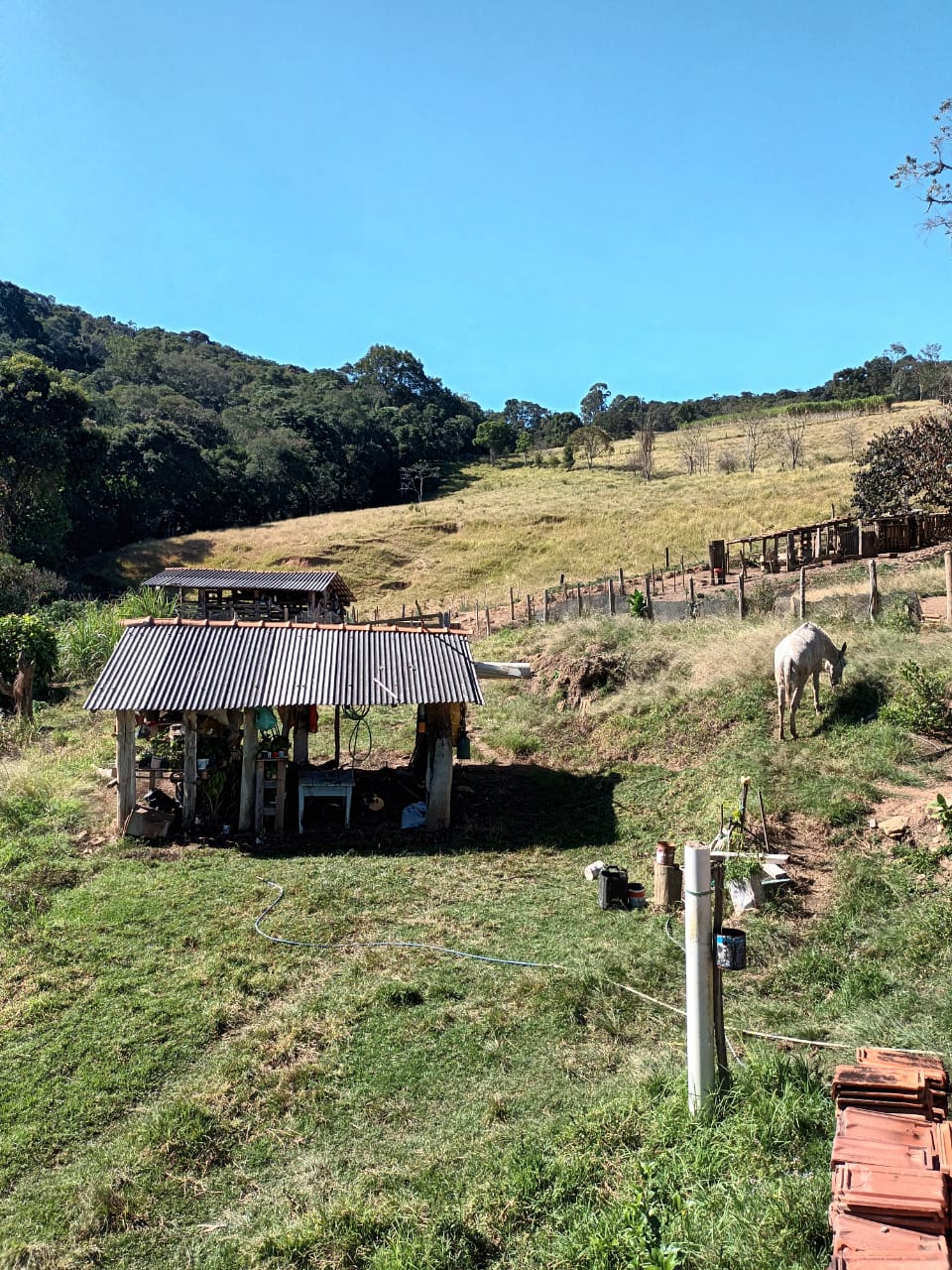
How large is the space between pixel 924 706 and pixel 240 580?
870 inches

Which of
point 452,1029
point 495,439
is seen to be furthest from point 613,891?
point 495,439

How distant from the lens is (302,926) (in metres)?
8.48

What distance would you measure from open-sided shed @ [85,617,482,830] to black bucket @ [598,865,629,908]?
346cm

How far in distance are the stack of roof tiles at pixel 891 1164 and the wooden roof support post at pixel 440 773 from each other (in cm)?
798

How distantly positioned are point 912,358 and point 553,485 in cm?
4520

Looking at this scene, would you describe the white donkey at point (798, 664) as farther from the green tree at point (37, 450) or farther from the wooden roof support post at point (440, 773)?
the green tree at point (37, 450)

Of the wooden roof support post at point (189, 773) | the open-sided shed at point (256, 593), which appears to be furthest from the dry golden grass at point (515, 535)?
the wooden roof support post at point (189, 773)

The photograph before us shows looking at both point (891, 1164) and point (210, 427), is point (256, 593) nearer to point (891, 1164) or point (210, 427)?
point (891, 1164)

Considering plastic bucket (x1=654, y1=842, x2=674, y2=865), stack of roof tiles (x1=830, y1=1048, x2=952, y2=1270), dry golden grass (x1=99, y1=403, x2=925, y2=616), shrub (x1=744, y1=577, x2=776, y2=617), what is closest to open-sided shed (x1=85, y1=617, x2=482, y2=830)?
plastic bucket (x1=654, y1=842, x2=674, y2=865)

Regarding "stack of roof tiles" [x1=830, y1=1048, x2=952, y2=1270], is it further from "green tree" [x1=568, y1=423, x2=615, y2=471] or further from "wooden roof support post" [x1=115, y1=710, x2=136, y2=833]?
"green tree" [x1=568, y1=423, x2=615, y2=471]

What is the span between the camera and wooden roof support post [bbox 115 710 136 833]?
1121cm

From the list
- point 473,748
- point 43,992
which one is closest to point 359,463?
point 473,748

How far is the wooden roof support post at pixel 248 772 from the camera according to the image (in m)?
11.5

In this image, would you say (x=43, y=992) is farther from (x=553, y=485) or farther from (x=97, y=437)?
(x=553, y=485)
